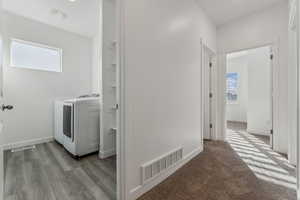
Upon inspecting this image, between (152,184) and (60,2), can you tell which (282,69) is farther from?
(60,2)

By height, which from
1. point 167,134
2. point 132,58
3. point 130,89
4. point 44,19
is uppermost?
point 44,19

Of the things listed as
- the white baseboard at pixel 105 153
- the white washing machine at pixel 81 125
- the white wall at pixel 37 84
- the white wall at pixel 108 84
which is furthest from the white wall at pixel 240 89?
the white wall at pixel 37 84

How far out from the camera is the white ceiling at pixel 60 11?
245 cm

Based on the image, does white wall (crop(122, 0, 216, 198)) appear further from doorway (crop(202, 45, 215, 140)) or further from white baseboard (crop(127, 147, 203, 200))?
doorway (crop(202, 45, 215, 140))

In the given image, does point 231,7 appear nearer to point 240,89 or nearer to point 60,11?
point 60,11

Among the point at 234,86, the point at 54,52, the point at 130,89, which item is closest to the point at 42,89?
the point at 54,52

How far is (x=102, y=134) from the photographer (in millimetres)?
2297

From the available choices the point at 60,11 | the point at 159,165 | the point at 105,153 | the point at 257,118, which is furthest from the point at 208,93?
the point at 60,11

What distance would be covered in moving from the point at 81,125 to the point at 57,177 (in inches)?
30.6

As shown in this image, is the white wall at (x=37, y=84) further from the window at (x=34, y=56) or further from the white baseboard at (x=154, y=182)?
the white baseboard at (x=154, y=182)

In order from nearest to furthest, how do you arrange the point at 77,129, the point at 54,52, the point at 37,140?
the point at 77,129 → the point at 37,140 → the point at 54,52

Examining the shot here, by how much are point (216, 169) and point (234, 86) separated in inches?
193

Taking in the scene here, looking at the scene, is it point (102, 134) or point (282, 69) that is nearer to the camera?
point (102, 134)

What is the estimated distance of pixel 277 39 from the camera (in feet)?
8.34
